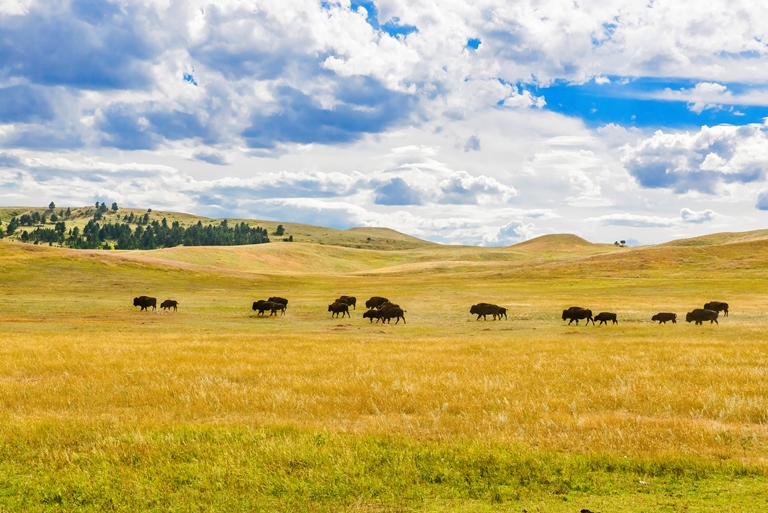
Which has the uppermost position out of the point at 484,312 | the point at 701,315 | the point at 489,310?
the point at 701,315

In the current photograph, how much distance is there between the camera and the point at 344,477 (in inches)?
361

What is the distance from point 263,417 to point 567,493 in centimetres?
697

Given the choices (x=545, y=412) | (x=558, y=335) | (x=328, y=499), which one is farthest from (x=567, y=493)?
(x=558, y=335)

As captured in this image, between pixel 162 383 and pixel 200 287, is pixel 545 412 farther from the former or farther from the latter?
pixel 200 287

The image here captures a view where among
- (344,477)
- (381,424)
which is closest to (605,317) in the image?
(381,424)

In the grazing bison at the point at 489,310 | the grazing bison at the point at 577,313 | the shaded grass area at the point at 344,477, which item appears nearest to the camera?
the shaded grass area at the point at 344,477

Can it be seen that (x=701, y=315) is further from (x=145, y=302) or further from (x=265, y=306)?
(x=145, y=302)

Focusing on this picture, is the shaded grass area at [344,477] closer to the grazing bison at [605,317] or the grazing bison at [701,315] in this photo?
the grazing bison at [605,317]

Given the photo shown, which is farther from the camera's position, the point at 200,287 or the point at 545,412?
the point at 200,287

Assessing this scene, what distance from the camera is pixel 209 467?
9.56 metres

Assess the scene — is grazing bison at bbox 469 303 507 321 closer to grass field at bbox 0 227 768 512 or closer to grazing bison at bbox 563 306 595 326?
grazing bison at bbox 563 306 595 326

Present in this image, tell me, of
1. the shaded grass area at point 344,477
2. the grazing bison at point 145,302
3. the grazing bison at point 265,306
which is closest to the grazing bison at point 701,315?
the grazing bison at point 265,306

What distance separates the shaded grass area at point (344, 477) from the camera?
830 cm

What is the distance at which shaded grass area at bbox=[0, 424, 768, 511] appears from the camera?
8297 mm
